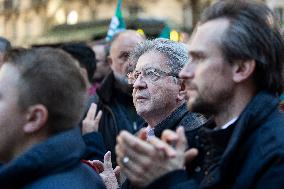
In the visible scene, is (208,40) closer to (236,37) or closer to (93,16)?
(236,37)

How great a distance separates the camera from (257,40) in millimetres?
2512

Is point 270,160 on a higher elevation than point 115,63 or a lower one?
higher

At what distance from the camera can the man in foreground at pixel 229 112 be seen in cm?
230

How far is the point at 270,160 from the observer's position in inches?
91.6

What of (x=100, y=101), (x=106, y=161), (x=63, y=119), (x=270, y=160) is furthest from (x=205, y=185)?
(x=100, y=101)

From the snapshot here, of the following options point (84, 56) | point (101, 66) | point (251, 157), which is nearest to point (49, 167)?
point (251, 157)

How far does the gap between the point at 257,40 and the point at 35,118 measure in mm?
919

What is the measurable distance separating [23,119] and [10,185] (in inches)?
11.0

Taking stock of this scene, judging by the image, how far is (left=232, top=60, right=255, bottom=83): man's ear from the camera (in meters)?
2.52

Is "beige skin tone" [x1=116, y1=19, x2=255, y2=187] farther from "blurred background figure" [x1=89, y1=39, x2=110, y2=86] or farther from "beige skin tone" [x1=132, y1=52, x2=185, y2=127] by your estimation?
"blurred background figure" [x1=89, y1=39, x2=110, y2=86]

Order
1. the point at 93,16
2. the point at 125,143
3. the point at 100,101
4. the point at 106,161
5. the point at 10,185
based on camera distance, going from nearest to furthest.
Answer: the point at 125,143 < the point at 10,185 < the point at 106,161 < the point at 100,101 < the point at 93,16

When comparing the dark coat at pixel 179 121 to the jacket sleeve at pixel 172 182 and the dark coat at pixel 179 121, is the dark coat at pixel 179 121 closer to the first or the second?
the dark coat at pixel 179 121

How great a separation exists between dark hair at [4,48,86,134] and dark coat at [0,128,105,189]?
7cm

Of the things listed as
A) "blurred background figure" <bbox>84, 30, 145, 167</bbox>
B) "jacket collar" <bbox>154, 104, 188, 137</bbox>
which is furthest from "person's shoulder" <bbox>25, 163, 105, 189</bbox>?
"blurred background figure" <bbox>84, 30, 145, 167</bbox>
